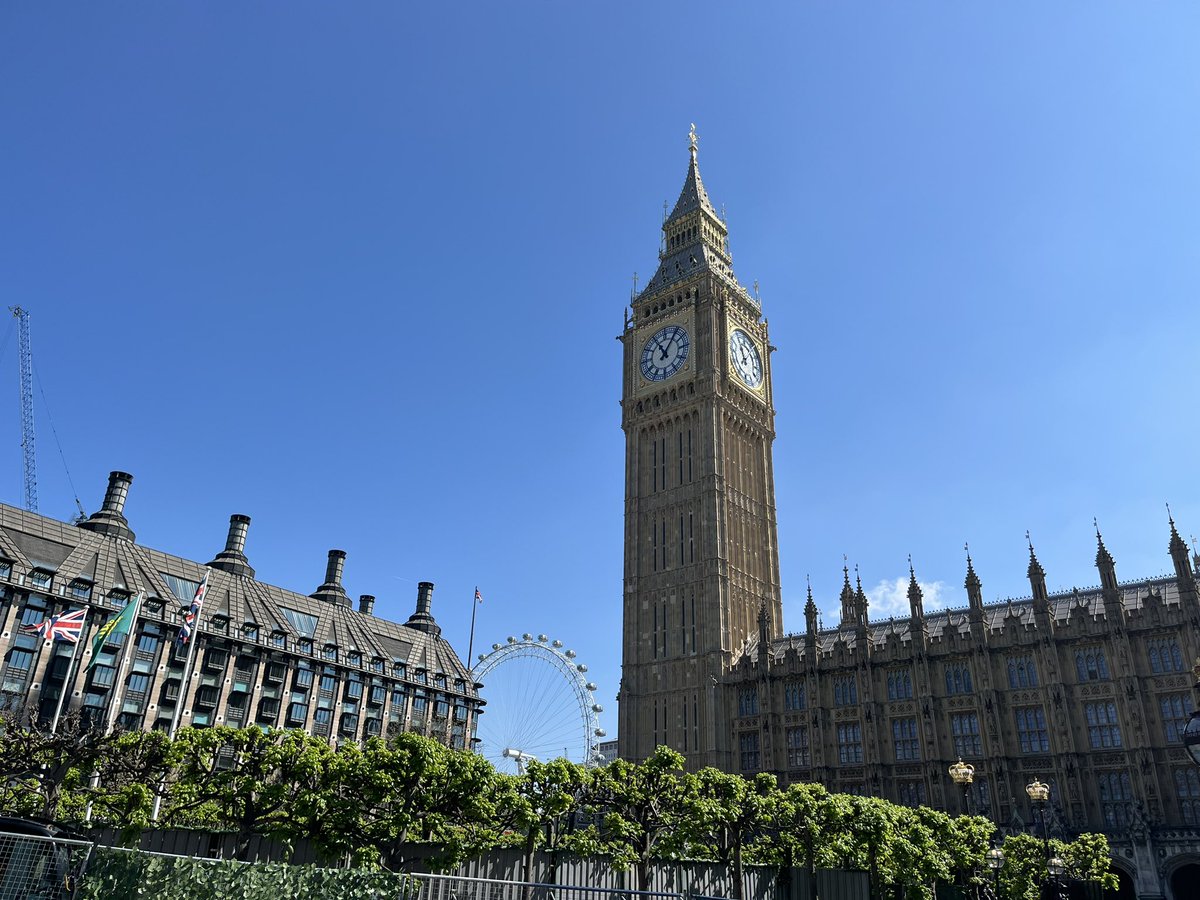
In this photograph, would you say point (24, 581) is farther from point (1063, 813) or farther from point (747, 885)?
point (1063, 813)

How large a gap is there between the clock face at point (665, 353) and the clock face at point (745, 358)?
555 centimetres

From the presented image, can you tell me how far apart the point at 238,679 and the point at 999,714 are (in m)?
70.5

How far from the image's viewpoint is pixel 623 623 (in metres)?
87.0

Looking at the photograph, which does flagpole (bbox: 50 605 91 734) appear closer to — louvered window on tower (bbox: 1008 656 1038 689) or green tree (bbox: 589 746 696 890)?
green tree (bbox: 589 746 696 890)

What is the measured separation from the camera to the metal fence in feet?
57.3

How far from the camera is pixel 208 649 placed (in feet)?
283

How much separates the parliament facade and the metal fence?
159ft

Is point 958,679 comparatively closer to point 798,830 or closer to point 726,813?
point 798,830

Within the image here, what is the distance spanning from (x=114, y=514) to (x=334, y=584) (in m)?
30.1

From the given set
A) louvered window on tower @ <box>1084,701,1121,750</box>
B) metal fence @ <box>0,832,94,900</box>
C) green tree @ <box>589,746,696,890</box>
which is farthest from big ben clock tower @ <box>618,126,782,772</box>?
metal fence @ <box>0,832,94,900</box>

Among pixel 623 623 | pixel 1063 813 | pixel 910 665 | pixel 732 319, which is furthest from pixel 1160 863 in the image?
pixel 732 319

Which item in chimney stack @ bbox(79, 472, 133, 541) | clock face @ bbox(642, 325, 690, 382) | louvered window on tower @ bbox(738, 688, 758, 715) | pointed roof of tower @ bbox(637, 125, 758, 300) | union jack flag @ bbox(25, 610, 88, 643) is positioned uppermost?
pointed roof of tower @ bbox(637, 125, 758, 300)

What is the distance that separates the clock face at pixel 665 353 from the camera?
313ft

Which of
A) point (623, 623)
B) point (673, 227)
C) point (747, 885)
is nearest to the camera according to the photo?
point (747, 885)
